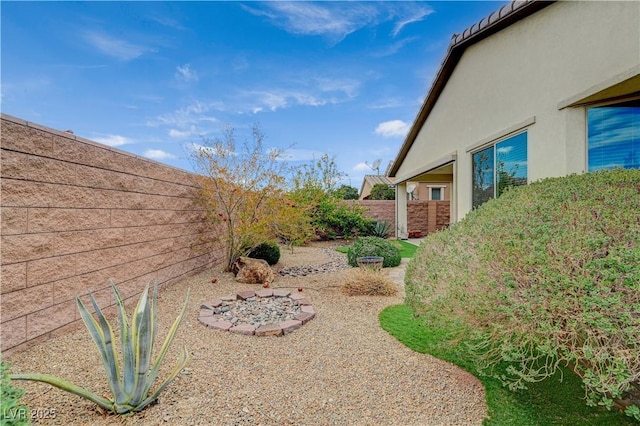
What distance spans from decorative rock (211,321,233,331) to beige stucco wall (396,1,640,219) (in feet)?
19.9

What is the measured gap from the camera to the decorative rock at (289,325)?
4.52 metres

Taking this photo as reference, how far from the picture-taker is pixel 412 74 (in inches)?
464

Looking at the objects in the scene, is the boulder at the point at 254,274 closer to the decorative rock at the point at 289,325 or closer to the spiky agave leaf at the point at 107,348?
the decorative rock at the point at 289,325

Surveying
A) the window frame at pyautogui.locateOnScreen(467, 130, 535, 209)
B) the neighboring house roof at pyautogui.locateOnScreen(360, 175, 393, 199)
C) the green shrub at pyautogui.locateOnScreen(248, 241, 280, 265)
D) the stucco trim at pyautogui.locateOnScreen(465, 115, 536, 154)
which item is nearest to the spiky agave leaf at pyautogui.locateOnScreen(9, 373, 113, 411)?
the window frame at pyautogui.locateOnScreen(467, 130, 535, 209)

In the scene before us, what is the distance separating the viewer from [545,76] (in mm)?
5934

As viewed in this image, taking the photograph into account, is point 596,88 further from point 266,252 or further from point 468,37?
point 266,252

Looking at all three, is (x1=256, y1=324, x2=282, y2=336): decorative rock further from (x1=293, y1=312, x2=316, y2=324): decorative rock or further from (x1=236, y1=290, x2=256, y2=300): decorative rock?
(x1=236, y1=290, x2=256, y2=300): decorative rock

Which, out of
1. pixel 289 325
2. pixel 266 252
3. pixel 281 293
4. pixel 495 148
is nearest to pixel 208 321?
pixel 289 325

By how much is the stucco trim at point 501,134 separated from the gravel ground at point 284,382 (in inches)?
201

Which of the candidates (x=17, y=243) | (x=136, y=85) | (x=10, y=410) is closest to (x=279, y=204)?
(x=136, y=85)

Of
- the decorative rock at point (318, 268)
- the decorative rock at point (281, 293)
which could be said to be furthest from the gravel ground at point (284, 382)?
the decorative rock at point (318, 268)

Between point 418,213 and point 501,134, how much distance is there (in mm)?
11547

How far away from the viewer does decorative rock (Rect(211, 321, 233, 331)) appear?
4529 mm

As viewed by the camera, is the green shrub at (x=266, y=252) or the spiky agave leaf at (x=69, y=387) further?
the green shrub at (x=266, y=252)
